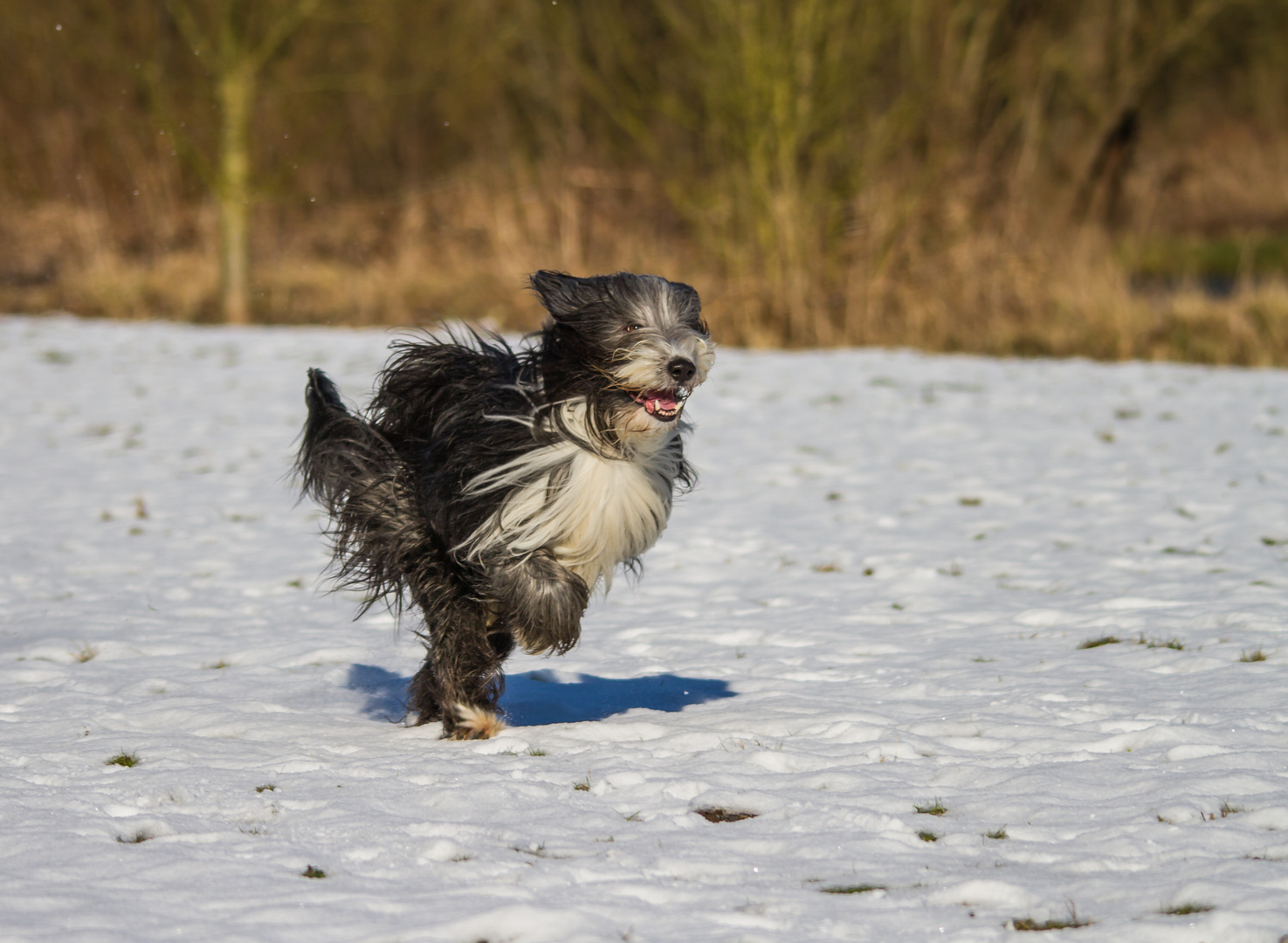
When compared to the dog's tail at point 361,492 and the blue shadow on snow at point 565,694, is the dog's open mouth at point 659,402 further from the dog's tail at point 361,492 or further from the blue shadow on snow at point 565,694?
the blue shadow on snow at point 565,694

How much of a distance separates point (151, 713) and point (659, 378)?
2155mm

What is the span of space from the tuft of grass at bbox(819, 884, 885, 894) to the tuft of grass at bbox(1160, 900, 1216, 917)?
607 mm

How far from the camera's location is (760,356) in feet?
45.4

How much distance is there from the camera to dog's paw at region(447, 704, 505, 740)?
4.38 meters

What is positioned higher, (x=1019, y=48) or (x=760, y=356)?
(x=1019, y=48)

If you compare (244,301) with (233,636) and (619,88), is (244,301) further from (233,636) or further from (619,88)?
(233,636)

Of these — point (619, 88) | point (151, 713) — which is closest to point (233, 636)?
point (151, 713)

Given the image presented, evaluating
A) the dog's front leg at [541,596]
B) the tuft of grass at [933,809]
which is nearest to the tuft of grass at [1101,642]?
the tuft of grass at [933,809]

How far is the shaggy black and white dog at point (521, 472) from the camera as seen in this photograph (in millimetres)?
4020

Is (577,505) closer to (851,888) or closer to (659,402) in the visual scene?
(659,402)

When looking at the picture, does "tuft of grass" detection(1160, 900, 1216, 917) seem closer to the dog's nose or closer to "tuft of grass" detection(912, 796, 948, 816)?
"tuft of grass" detection(912, 796, 948, 816)

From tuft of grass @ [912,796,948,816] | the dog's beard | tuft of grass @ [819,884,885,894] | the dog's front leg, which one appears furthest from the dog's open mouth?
tuft of grass @ [819,884,885,894]

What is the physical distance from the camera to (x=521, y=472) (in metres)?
4.11

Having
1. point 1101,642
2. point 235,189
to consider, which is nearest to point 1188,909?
point 1101,642
